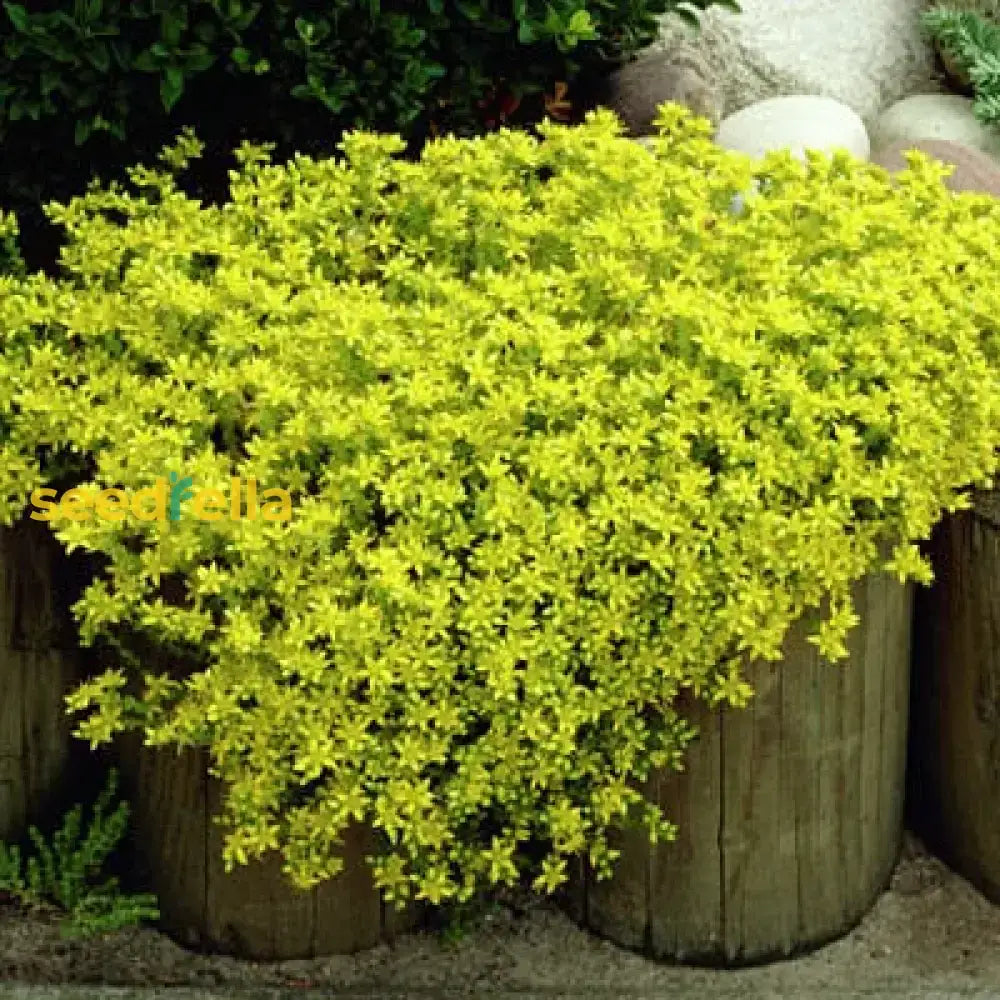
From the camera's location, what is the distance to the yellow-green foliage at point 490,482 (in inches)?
119

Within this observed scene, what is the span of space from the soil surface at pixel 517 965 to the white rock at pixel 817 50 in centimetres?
201

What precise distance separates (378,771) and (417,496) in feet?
1.24

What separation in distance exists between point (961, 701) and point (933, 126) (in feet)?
5.33

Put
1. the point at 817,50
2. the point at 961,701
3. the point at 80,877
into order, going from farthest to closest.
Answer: the point at 817,50, the point at 961,701, the point at 80,877

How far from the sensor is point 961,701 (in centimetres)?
369

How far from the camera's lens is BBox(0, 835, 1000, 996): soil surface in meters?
3.53

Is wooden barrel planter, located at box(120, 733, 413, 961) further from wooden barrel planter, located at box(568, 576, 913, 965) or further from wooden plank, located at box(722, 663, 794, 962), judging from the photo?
wooden plank, located at box(722, 663, 794, 962)

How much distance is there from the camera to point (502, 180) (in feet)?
12.2

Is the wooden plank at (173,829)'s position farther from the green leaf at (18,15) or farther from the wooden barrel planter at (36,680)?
the green leaf at (18,15)

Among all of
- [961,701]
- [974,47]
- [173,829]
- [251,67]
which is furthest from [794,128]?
[173,829]

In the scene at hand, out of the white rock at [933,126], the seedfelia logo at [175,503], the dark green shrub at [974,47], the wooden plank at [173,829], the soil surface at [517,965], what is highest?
the dark green shrub at [974,47]

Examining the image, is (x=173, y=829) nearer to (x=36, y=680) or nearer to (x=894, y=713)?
(x=36, y=680)

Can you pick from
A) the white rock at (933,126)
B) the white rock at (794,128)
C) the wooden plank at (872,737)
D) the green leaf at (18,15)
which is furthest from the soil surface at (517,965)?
the white rock at (933,126)

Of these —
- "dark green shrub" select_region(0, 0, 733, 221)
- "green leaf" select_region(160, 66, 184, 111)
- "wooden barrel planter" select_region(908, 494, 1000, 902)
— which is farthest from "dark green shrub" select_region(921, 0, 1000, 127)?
"green leaf" select_region(160, 66, 184, 111)
